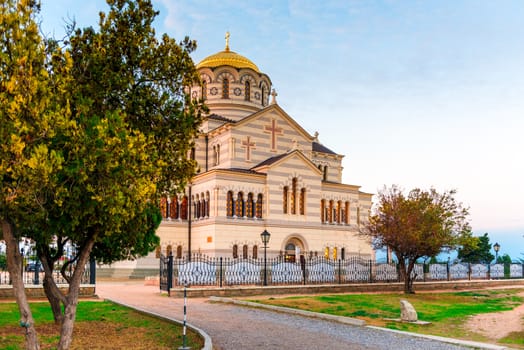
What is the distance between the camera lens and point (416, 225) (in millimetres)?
25906

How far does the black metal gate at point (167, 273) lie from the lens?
23578mm

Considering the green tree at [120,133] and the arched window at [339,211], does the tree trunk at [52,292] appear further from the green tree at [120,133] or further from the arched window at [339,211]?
the arched window at [339,211]

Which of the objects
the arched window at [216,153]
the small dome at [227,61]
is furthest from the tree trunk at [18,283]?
the small dome at [227,61]

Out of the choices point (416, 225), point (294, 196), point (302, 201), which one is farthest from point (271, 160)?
point (416, 225)

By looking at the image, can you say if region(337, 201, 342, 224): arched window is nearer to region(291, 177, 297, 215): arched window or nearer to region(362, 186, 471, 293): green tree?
region(291, 177, 297, 215): arched window

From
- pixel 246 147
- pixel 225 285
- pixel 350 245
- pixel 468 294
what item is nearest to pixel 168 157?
pixel 225 285

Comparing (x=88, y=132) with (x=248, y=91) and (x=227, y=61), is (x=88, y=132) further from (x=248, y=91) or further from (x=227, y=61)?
(x=227, y=61)

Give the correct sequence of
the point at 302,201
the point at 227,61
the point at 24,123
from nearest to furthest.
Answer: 1. the point at 24,123
2. the point at 302,201
3. the point at 227,61

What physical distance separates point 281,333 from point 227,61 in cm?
3986

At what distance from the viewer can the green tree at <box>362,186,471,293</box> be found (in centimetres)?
2598

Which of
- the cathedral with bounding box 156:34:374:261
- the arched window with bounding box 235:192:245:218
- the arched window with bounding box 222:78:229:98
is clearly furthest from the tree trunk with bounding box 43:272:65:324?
the arched window with bounding box 222:78:229:98

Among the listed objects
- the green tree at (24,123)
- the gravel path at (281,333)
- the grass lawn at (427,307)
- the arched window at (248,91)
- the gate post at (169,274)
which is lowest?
the grass lawn at (427,307)

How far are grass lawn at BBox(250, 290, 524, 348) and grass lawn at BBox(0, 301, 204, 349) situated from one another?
5925 mm

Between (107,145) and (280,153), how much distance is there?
36.3m
